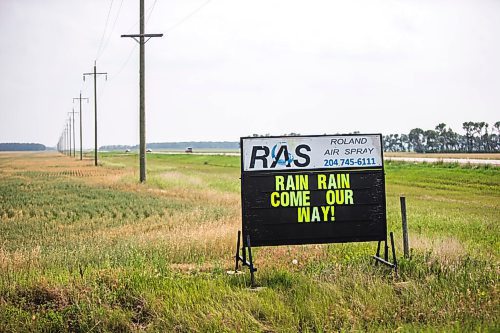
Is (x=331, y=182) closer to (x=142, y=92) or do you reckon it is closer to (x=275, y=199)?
(x=275, y=199)

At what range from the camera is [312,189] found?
968 centimetres

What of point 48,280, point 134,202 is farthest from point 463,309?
point 134,202

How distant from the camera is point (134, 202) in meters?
24.4

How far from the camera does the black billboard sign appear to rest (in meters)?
9.52

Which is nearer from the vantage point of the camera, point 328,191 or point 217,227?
point 328,191

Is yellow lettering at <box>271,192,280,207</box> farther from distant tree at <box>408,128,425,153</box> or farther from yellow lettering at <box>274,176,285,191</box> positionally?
distant tree at <box>408,128,425,153</box>

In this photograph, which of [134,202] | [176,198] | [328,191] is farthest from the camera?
[176,198]

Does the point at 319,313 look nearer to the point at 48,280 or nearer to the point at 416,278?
the point at 416,278

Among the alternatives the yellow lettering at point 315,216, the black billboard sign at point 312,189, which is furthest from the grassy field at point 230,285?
the yellow lettering at point 315,216

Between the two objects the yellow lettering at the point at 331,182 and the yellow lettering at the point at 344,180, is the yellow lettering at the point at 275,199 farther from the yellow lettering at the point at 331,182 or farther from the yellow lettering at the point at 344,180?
the yellow lettering at the point at 344,180

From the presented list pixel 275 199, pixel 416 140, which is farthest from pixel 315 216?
pixel 416 140

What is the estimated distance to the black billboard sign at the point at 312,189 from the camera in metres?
9.52

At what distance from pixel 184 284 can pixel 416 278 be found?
376 centimetres

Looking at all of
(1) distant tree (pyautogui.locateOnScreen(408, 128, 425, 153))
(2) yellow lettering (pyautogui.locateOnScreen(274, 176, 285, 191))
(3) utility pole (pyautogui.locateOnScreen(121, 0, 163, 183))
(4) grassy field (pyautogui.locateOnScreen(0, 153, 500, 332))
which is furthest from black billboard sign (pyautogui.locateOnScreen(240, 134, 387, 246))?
(1) distant tree (pyautogui.locateOnScreen(408, 128, 425, 153))
